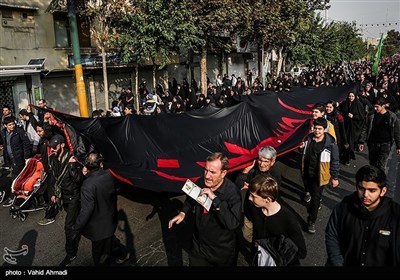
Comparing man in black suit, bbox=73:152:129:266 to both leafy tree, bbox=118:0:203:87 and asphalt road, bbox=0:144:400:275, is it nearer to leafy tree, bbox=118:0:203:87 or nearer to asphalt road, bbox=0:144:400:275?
asphalt road, bbox=0:144:400:275

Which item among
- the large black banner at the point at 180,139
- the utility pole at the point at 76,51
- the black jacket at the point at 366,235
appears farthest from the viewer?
the utility pole at the point at 76,51

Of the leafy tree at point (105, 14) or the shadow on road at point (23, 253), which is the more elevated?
the leafy tree at point (105, 14)

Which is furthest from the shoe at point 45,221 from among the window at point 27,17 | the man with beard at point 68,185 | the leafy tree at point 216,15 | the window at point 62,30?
the window at point 62,30

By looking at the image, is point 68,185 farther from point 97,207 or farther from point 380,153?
point 380,153

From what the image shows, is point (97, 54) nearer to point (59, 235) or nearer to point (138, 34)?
point (138, 34)

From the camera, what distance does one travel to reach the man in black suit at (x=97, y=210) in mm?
3844

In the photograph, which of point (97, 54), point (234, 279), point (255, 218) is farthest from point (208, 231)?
point (97, 54)

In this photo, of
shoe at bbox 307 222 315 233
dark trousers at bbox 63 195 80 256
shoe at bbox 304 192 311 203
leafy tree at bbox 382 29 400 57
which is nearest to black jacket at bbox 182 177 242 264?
dark trousers at bbox 63 195 80 256

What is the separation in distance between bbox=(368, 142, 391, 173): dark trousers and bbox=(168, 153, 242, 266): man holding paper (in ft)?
15.3

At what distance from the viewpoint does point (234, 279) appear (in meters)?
2.10

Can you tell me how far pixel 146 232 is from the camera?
5555 millimetres

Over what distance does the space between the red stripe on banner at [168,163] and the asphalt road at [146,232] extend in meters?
0.88

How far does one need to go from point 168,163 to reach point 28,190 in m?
2.70

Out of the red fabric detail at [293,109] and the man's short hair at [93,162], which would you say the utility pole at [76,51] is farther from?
the man's short hair at [93,162]
